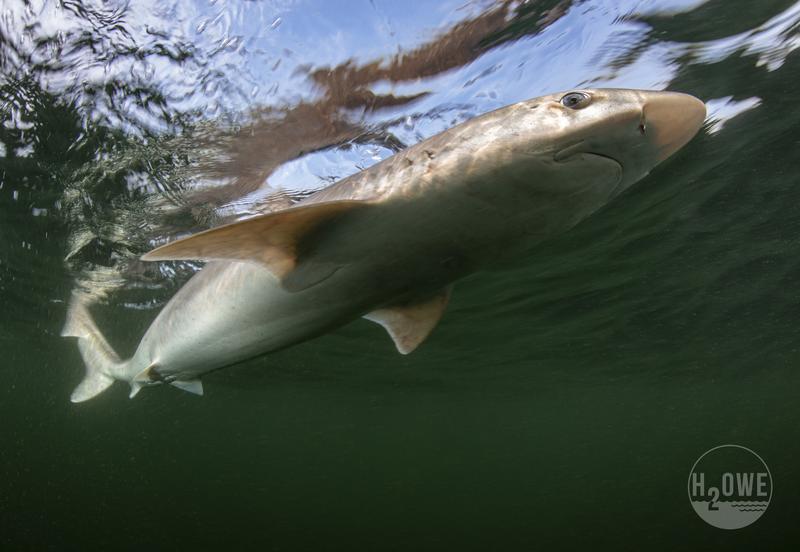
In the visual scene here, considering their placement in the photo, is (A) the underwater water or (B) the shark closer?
(B) the shark

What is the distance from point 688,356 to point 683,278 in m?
14.5

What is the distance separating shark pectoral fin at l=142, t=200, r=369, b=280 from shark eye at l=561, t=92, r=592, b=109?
1.09 meters

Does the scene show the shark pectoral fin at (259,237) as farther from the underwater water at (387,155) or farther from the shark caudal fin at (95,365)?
the shark caudal fin at (95,365)

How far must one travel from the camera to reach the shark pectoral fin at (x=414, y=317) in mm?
3824

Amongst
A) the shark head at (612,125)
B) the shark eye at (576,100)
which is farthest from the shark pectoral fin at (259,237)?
the shark eye at (576,100)

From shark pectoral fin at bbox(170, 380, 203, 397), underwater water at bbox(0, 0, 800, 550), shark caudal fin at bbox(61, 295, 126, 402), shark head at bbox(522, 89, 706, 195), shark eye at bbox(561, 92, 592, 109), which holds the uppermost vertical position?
underwater water at bbox(0, 0, 800, 550)

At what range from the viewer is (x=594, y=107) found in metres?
2.18

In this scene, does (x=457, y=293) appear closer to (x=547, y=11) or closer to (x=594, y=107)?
(x=547, y=11)

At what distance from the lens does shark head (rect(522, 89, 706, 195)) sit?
7.02 feet

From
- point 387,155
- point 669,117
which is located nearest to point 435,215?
point 669,117

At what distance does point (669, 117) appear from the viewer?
7.20 feet

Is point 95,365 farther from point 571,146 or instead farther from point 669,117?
point 669,117

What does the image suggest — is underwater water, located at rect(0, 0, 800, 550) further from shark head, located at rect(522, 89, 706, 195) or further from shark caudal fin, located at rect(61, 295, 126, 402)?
shark head, located at rect(522, 89, 706, 195)

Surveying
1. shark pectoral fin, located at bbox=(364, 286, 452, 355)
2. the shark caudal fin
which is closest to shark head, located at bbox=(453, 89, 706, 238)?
shark pectoral fin, located at bbox=(364, 286, 452, 355)
